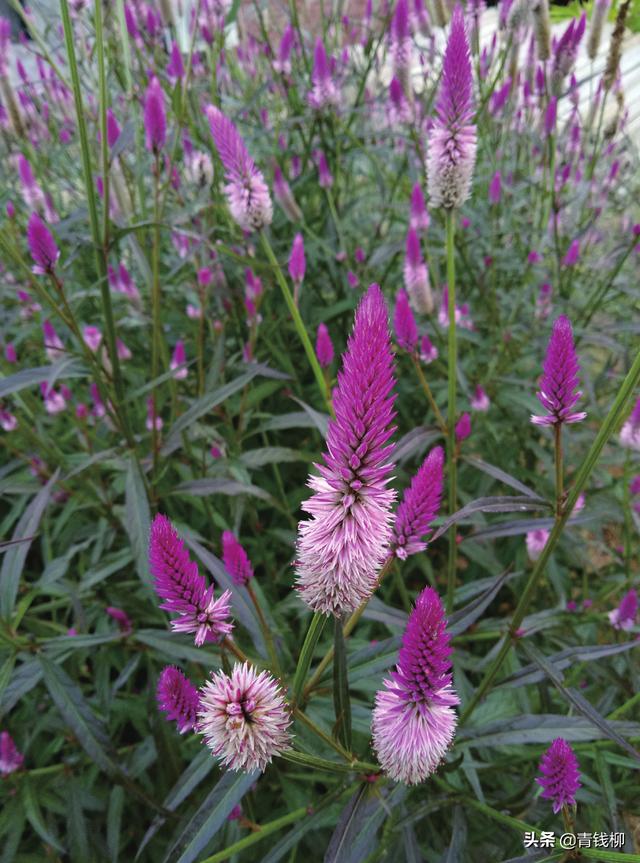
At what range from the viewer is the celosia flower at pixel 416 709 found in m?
0.73

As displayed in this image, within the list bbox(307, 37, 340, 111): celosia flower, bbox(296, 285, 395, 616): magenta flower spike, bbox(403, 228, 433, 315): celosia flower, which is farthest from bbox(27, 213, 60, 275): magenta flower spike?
bbox(307, 37, 340, 111): celosia flower

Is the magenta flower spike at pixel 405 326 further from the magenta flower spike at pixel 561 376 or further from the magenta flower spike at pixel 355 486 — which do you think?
the magenta flower spike at pixel 355 486

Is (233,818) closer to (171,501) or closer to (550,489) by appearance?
(171,501)

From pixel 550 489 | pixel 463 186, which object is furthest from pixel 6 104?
pixel 550 489

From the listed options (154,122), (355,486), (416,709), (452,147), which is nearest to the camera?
(355,486)

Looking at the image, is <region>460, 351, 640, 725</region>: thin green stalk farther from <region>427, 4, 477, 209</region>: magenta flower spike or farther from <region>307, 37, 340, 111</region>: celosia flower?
<region>307, 37, 340, 111</region>: celosia flower

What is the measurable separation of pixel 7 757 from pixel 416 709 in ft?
3.98

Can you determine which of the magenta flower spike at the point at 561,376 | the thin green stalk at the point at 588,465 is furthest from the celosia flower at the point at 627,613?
the magenta flower spike at the point at 561,376

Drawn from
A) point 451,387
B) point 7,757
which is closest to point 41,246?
point 451,387

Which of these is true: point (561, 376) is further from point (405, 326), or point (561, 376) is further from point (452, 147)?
point (452, 147)

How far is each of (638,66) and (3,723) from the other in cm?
863

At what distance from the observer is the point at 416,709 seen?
31.4 inches

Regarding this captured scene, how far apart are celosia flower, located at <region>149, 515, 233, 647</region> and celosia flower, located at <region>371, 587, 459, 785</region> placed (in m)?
0.23

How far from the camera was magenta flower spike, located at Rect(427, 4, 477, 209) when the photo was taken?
1278 millimetres
